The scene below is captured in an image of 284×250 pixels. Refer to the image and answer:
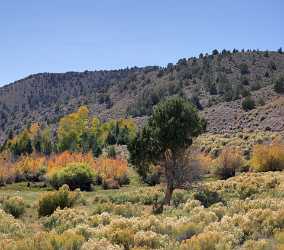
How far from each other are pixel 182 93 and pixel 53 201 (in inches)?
2716

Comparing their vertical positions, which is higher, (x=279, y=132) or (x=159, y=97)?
(x=159, y=97)

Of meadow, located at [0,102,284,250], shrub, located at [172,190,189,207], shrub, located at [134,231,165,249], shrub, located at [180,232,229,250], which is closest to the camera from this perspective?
shrub, located at [180,232,229,250]

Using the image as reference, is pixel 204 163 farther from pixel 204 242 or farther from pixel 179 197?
pixel 204 242

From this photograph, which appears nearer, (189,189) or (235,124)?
(189,189)

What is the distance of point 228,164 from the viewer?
48188 mm

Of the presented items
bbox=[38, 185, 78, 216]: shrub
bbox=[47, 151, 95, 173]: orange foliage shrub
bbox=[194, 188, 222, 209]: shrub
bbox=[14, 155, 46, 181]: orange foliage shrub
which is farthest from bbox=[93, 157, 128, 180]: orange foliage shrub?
bbox=[38, 185, 78, 216]: shrub

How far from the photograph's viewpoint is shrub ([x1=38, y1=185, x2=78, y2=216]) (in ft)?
84.4

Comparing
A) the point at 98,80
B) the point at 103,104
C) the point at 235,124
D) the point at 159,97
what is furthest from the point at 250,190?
the point at 98,80

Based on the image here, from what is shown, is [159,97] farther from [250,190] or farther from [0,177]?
[250,190]

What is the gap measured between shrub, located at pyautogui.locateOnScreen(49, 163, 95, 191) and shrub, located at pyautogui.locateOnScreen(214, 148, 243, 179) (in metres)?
12.9

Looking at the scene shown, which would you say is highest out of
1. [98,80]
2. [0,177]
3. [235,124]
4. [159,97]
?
[98,80]

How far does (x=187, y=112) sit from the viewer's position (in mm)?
29078

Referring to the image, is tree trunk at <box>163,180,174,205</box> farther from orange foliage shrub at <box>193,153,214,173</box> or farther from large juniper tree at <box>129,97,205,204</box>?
orange foliage shrub at <box>193,153,214,173</box>

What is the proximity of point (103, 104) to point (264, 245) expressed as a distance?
10999 cm
